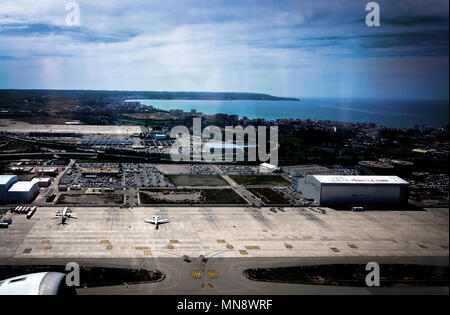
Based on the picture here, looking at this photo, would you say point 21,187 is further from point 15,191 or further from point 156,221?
point 156,221

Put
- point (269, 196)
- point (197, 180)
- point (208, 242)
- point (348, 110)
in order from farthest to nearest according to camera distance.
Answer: point (348, 110) < point (197, 180) < point (269, 196) < point (208, 242)

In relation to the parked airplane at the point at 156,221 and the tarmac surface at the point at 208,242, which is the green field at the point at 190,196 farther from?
the parked airplane at the point at 156,221

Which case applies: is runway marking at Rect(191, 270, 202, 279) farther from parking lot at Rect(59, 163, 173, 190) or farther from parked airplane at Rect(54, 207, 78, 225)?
parking lot at Rect(59, 163, 173, 190)

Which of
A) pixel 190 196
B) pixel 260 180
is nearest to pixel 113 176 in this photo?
pixel 190 196

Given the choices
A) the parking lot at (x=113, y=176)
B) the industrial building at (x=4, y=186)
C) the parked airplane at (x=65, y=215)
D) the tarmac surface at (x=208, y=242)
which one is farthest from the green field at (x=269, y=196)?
the industrial building at (x=4, y=186)

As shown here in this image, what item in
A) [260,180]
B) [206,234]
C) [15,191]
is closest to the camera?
[206,234]

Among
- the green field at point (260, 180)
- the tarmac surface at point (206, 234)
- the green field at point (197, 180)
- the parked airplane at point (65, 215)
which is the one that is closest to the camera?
the tarmac surface at point (206, 234)

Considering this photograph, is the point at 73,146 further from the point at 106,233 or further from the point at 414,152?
the point at 414,152
